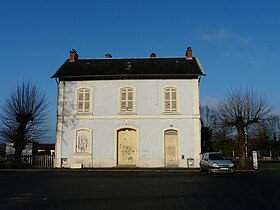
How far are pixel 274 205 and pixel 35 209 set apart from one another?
6.44 metres

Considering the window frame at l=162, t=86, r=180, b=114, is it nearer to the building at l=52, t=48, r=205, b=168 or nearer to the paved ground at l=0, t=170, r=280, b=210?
the building at l=52, t=48, r=205, b=168

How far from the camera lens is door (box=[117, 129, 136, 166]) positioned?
88.7 ft

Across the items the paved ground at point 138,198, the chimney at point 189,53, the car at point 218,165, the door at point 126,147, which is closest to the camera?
the paved ground at point 138,198

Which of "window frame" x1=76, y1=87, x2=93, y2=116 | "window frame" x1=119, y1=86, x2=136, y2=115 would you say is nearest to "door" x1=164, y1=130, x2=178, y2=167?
"window frame" x1=119, y1=86, x2=136, y2=115

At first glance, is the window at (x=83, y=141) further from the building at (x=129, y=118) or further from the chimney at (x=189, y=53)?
the chimney at (x=189, y=53)

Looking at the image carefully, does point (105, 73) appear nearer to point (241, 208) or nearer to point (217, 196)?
point (217, 196)

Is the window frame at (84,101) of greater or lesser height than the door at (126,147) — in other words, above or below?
above

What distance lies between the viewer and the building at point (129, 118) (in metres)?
26.7

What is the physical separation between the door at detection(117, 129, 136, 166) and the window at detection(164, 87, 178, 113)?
11.1 feet

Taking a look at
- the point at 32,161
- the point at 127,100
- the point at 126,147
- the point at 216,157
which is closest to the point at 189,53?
the point at 127,100

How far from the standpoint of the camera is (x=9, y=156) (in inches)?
1083

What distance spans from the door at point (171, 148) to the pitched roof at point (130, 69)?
15.4 feet

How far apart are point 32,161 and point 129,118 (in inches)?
346

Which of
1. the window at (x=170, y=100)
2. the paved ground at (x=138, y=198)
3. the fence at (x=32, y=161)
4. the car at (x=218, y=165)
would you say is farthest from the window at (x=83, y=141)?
the paved ground at (x=138, y=198)
